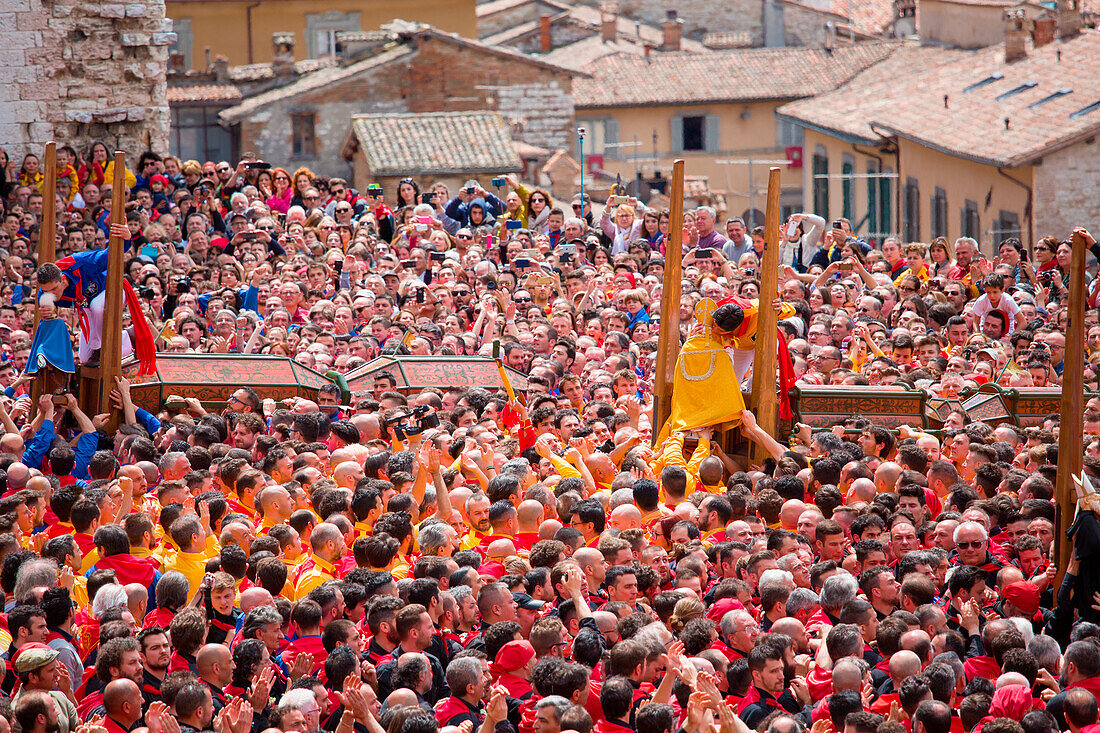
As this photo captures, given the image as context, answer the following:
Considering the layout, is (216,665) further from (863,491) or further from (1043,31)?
(1043,31)

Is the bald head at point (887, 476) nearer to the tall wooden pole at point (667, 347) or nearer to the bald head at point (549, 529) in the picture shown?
the tall wooden pole at point (667, 347)

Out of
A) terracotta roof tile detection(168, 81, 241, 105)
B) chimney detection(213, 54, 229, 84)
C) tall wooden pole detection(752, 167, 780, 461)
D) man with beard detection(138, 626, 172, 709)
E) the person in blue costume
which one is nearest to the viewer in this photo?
man with beard detection(138, 626, 172, 709)

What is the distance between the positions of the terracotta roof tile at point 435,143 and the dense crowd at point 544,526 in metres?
13.6

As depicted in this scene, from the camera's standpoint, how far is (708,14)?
1948 inches

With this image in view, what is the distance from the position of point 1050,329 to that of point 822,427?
118 inches

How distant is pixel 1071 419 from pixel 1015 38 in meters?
24.2

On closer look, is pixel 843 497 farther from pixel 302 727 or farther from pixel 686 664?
pixel 302 727

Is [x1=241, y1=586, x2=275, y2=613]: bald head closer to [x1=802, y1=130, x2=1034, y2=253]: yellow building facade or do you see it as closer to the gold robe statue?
the gold robe statue

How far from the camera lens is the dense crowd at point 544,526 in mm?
7188

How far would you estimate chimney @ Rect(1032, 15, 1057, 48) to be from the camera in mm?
31312

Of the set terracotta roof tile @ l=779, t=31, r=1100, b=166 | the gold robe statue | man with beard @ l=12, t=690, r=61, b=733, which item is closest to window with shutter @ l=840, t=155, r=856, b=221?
terracotta roof tile @ l=779, t=31, r=1100, b=166

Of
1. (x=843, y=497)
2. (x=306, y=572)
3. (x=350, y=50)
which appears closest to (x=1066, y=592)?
(x=843, y=497)

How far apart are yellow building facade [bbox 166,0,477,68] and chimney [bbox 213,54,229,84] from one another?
2.59 meters

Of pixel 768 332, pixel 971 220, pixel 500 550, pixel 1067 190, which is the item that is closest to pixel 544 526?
A: pixel 500 550
